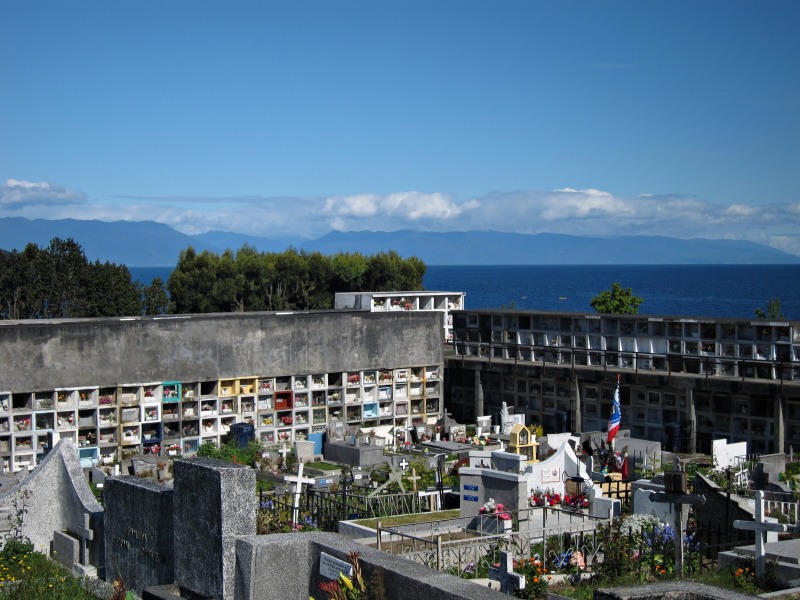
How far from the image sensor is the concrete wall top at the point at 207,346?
939 inches

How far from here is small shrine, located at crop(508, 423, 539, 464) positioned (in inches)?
869

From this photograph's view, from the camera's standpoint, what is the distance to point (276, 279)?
6259 centimetres

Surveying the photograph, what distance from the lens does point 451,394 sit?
1244 inches

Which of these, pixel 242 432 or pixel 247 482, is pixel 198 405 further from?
pixel 247 482

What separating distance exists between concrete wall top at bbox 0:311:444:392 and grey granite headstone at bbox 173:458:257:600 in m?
15.4

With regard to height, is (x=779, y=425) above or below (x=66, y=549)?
below

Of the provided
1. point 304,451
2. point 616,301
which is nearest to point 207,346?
point 304,451

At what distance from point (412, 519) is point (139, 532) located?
570cm

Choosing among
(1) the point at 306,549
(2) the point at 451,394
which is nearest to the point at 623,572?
(1) the point at 306,549

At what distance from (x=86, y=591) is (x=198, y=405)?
15423mm

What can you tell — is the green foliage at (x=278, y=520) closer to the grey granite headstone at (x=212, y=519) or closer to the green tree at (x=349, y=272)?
the grey granite headstone at (x=212, y=519)

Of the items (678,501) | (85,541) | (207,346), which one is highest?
(207,346)

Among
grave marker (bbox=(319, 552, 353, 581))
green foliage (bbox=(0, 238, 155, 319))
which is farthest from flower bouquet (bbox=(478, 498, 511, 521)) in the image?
green foliage (bbox=(0, 238, 155, 319))

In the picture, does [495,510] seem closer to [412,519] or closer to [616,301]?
[412,519]
